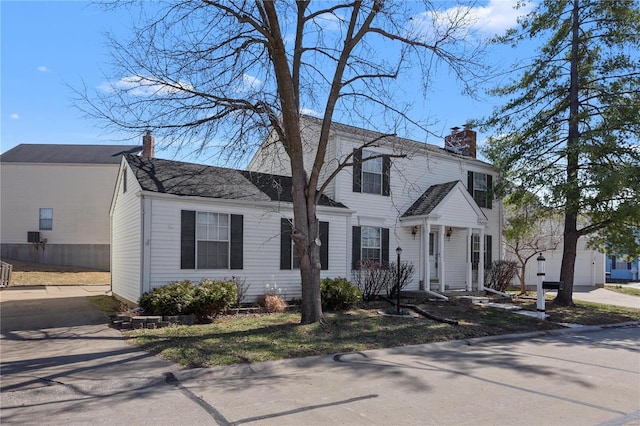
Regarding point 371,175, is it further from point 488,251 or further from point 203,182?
point 488,251


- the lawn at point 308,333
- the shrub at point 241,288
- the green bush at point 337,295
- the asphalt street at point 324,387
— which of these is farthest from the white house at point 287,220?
the asphalt street at point 324,387

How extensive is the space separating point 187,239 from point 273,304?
9.62 feet

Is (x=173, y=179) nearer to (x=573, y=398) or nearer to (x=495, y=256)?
(x=573, y=398)

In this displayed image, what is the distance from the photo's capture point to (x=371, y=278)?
1605 cm

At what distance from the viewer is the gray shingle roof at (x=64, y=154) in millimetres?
28875

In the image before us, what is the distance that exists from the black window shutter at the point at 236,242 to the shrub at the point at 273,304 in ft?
3.95

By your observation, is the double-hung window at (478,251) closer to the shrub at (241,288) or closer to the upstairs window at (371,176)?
the upstairs window at (371,176)

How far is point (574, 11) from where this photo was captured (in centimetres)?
1633

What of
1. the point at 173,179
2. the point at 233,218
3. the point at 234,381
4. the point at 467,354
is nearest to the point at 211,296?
the point at 233,218

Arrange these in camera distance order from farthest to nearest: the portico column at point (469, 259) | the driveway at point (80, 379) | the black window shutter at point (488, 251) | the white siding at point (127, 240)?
the black window shutter at point (488, 251) < the portico column at point (469, 259) < the white siding at point (127, 240) < the driveway at point (80, 379)

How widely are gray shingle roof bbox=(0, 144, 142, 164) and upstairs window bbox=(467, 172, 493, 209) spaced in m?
20.7

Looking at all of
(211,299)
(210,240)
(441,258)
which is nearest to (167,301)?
(211,299)

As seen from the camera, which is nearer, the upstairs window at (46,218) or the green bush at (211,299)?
the green bush at (211,299)

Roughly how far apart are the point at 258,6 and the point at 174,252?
6.48m
